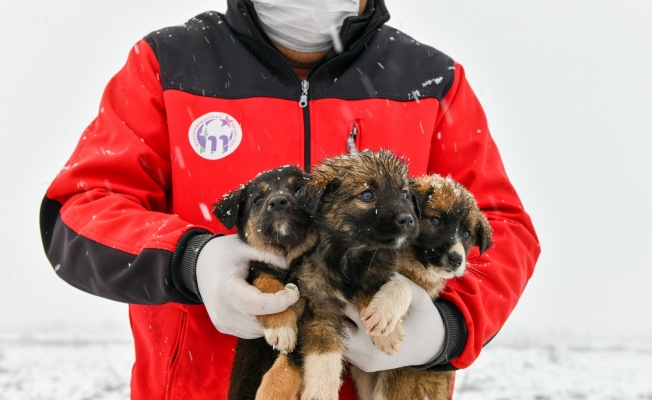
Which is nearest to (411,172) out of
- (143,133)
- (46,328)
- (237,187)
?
(237,187)

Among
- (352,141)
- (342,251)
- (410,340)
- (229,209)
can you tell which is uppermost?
(352,141)

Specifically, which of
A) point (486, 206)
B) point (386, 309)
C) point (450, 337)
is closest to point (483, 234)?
point (486, 206)

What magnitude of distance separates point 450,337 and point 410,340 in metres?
0.21

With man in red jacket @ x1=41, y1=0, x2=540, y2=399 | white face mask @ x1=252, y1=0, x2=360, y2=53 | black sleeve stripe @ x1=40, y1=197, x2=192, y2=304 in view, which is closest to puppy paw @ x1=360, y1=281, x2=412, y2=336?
man in red jacket @ x1=41, y1=0, x2=540, y2=399

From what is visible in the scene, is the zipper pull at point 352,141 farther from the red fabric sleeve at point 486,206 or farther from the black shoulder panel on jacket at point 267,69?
the red fabric sleeve at point 486,206

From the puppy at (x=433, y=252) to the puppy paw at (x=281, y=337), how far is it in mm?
588

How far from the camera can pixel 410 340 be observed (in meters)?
2.63

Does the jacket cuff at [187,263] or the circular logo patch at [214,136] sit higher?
the circular logo patch at [214,136]

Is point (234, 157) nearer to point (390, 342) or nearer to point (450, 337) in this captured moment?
point (390, 342)

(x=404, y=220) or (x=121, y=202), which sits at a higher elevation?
(x=404, y=220)

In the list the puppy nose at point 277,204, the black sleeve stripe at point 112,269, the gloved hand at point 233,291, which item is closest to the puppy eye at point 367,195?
the puppy nose at point 277,204

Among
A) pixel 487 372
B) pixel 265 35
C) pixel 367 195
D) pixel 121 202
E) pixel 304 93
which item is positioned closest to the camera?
pixel 367 195

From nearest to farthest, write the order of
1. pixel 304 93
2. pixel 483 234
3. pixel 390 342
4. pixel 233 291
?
pixel 233 291
pixel 390 342
pixel 483 234
pixel 304 93

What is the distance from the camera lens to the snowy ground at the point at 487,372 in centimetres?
723
